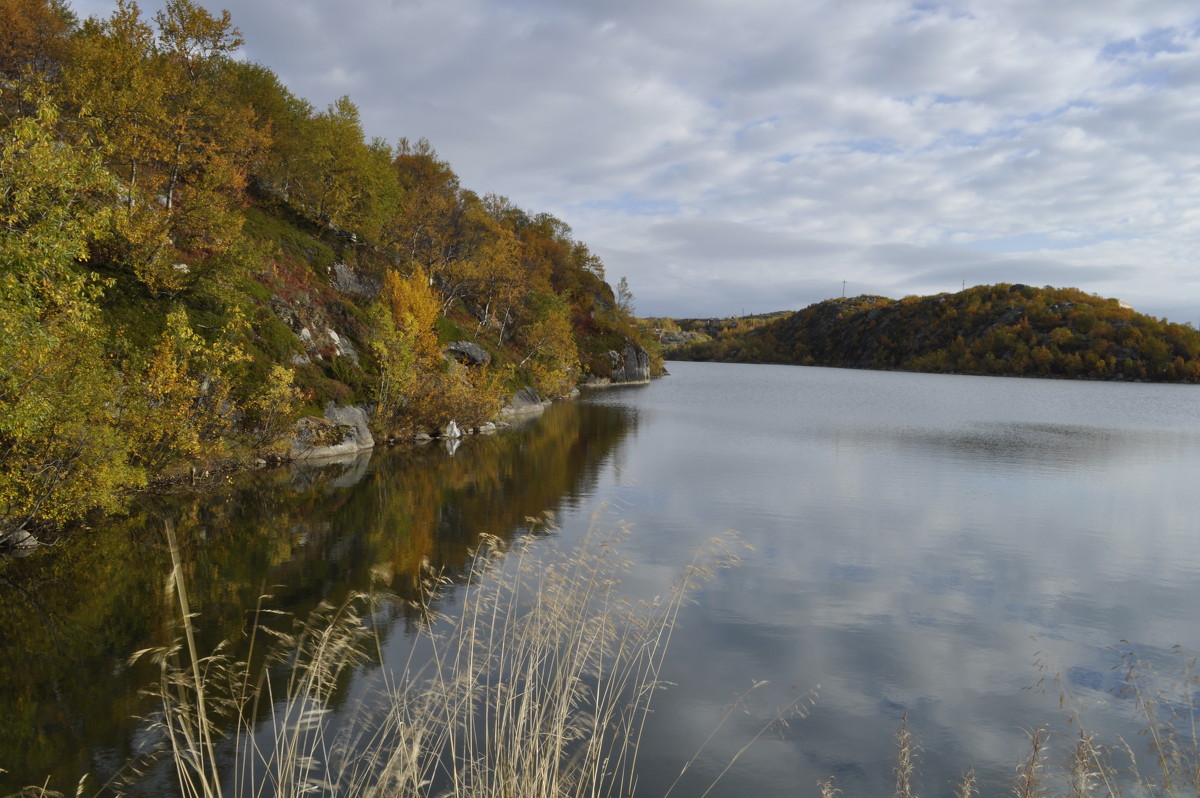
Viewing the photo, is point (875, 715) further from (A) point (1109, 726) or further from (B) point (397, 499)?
(B) point (397, 499)

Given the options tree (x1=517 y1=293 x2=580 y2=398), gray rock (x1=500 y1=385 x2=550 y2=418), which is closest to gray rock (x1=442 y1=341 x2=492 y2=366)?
gray rock (x1=500 y1=385 x2=550 y2=418)

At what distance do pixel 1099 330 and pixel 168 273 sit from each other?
7557 inches

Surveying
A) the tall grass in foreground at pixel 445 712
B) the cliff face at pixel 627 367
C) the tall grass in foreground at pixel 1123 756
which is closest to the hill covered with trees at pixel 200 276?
the tall grass in foreground at pixel 445 712

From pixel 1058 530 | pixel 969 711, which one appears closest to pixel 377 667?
pixel 969 711

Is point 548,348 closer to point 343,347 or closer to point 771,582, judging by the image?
point 343,347

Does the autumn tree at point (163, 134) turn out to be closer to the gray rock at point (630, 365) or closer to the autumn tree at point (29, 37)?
the autumn tree at point (29, 37)

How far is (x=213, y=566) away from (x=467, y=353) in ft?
138

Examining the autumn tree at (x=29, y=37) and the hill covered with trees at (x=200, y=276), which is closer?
the hill covered with trees at (x=200, y=276)

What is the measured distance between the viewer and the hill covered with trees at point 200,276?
17469 mm

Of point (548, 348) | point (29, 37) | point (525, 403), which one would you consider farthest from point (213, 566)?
point (548, 348)

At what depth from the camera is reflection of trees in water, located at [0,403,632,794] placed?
1152 cm

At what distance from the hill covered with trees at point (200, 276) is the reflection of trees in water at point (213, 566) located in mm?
2082

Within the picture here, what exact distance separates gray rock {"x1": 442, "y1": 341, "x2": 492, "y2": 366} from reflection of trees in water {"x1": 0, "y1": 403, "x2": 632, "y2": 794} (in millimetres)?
23469

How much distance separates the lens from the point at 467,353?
60.2 metres
